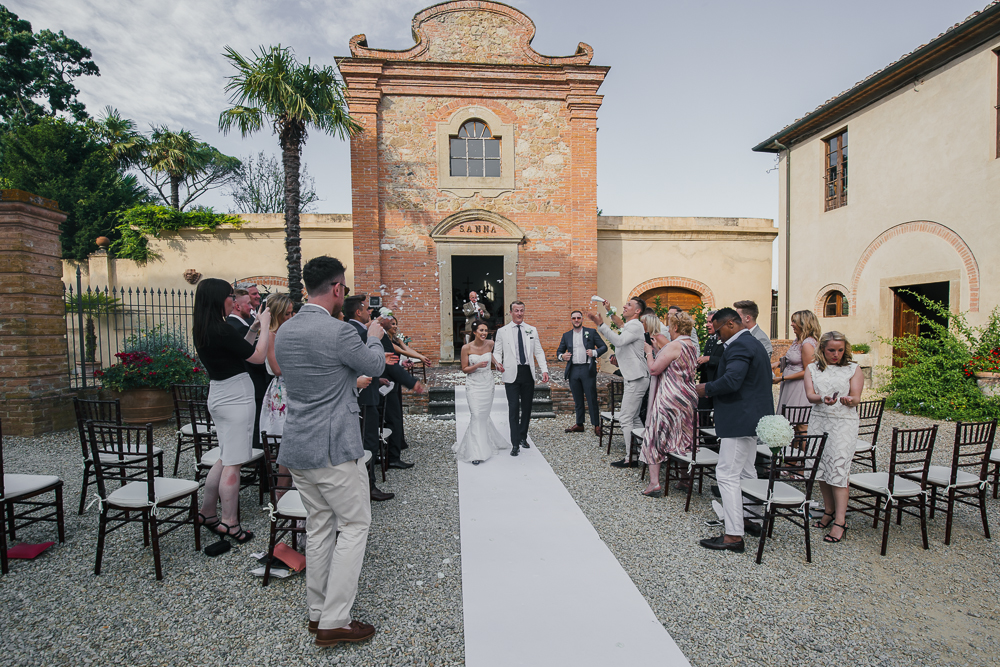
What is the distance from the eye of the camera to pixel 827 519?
414 cm

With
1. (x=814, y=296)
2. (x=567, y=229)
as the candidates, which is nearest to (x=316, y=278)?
(x=567, y=229)

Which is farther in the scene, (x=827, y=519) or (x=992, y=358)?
(x=992, y=358)

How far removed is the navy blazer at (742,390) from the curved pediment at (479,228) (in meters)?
9.14

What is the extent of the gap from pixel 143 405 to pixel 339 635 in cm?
705

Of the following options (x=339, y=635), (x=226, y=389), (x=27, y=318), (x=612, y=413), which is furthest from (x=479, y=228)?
Answer: (x=339, y=635)

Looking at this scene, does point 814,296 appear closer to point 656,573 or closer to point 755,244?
point 755,244

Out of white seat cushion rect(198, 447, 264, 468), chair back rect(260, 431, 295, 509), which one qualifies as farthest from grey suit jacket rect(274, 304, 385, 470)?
white seat cushion rect(198, 447, 264, 468)

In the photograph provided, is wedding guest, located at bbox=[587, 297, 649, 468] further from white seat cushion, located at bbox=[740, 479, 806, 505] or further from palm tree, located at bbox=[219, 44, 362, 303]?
palm tree, located at bbox=[219, 44, 362, 303]

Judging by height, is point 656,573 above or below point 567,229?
below

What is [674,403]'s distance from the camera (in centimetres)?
482

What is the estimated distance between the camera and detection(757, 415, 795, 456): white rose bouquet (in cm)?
348

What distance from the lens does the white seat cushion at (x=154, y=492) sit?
3.43m

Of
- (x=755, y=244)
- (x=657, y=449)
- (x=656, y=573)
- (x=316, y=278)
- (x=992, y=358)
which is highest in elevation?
(x=755, y=244)

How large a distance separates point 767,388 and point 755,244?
12061 millimetres
